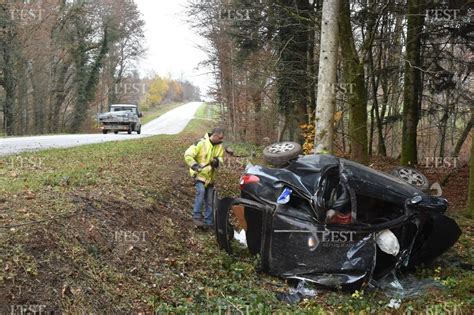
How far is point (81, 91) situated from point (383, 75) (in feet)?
105

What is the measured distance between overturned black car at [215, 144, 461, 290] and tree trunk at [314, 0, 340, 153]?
9.68 ft

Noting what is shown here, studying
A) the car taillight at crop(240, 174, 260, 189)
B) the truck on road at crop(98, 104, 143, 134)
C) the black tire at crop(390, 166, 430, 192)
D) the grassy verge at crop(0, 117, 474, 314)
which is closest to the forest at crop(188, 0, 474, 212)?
the black tire at crop(390, 166, 430, 192)

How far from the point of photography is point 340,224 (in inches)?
236

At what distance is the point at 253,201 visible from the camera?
6.83 m

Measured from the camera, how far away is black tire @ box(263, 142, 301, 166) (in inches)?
303

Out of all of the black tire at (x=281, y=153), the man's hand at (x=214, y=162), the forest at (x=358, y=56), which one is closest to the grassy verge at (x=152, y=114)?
the forest at (x=358, y=56)

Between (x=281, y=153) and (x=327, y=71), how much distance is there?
107 inches

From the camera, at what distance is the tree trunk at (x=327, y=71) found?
9.53 m

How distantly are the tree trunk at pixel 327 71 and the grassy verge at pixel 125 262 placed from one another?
3120 mm

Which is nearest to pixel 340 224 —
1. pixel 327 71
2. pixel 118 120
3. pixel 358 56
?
pixel 327 71

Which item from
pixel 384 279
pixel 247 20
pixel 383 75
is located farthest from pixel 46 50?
pixel 384 279

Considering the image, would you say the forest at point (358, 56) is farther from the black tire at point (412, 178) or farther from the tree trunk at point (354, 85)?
the black tire at point (412, 178)

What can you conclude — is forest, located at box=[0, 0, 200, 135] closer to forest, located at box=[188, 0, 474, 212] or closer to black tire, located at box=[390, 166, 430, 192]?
forest, located at box=[188, 0, 474, 212]

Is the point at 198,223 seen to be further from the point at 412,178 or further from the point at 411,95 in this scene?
the point at 411,95
